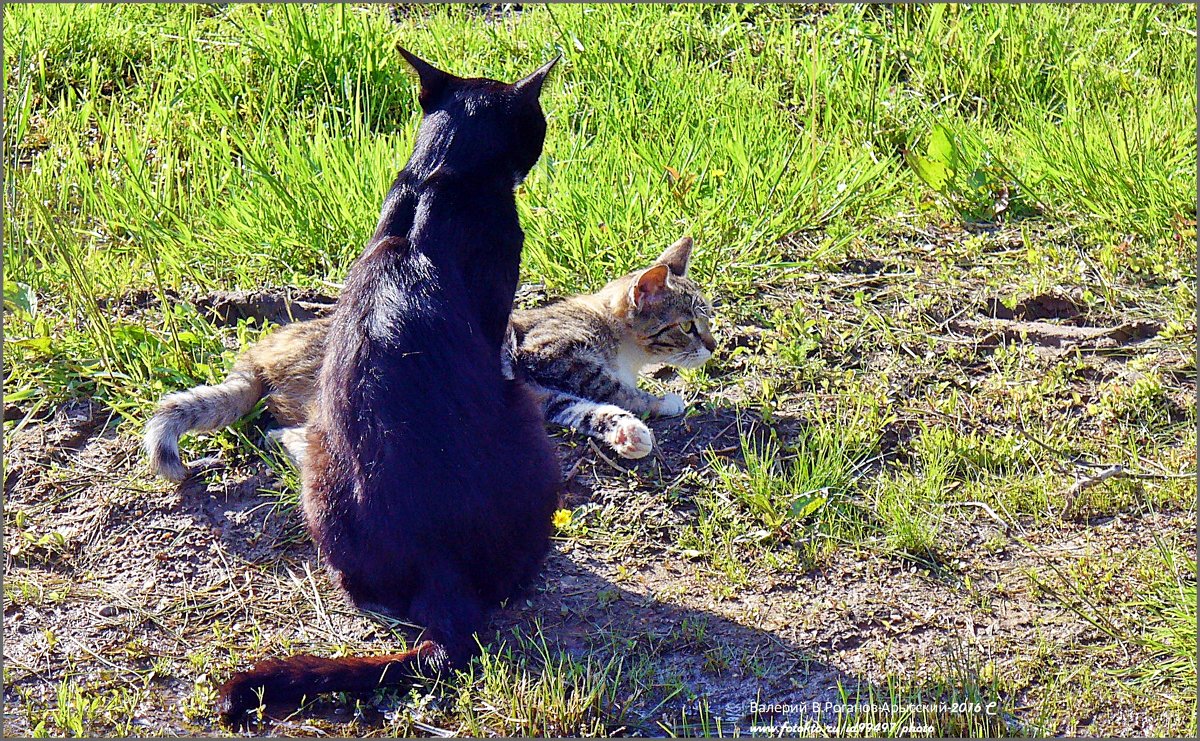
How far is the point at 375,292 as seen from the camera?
339cm

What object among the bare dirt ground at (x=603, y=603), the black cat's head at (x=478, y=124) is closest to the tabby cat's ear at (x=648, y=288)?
the bare dirt ground at (x=603, y=603)

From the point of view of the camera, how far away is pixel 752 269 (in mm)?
4883

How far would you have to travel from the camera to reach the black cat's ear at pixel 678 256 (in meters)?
4.52

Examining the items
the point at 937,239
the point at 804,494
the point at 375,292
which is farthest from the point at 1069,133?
the point at 375,292

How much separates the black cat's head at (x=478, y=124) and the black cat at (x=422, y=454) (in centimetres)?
9

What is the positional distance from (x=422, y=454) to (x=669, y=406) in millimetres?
1306

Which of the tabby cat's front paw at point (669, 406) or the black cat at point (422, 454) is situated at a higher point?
the black cat at point (422, 454)

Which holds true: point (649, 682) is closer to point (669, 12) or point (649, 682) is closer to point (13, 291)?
point (13, 291)

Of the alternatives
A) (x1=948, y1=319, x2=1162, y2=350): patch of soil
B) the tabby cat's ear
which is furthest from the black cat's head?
(x1=948, y1=319, x2=1162, y2=350): patch of soil

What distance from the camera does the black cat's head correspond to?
3.77 m

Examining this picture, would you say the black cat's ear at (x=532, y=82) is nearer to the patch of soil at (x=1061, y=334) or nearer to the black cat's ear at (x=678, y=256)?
the black cat's ear at (x=678, y=256)

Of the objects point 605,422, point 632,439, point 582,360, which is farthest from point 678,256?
point 632,439

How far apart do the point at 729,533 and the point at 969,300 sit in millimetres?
1660

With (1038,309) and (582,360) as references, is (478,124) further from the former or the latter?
(1038,309)
